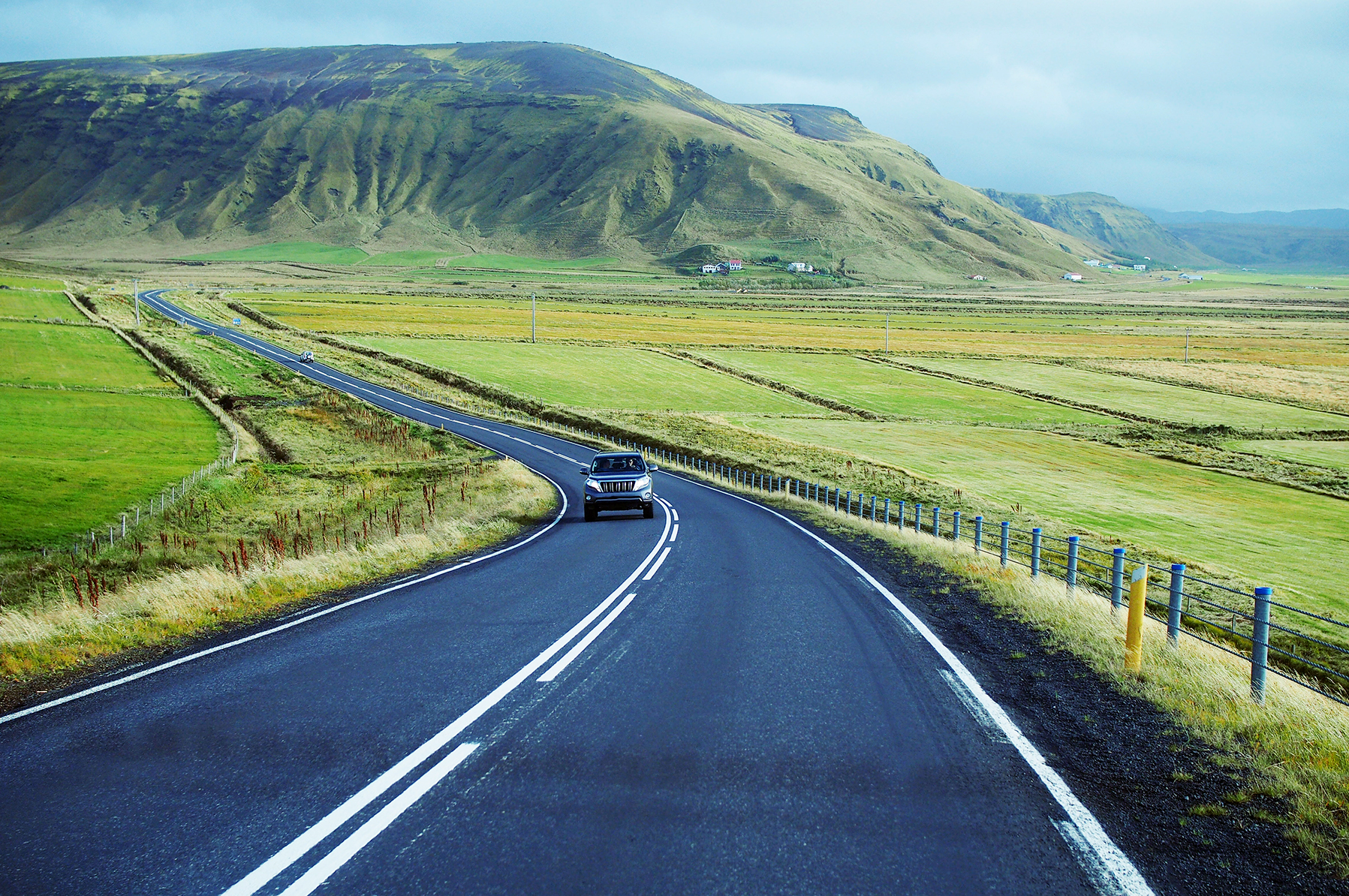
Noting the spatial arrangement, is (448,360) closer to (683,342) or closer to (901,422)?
(683,342)

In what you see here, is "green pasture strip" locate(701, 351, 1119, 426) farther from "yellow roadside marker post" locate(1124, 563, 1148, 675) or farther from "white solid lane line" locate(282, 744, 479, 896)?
"white solid lane line" locate(282, 744, 479, 896)

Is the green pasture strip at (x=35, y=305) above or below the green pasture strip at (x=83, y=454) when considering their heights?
above

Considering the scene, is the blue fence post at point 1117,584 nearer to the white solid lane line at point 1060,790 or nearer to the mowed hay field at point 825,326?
the white solid lane line at point 1060,790

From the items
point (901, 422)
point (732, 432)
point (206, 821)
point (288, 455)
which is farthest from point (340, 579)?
point (901, 422)

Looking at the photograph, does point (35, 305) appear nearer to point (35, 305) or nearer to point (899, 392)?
point (35, 305)

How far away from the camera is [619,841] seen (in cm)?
507

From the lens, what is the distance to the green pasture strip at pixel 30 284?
12769 cm

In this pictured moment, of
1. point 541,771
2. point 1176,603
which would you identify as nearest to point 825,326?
point 1176,603

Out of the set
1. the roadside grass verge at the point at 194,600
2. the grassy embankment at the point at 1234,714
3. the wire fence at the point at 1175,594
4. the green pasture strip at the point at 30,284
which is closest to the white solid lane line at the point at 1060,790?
the grassy embankment at the point at 1234,714

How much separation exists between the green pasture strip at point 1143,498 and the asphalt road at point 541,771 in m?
14.5

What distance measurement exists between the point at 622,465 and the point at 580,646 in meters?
17.3

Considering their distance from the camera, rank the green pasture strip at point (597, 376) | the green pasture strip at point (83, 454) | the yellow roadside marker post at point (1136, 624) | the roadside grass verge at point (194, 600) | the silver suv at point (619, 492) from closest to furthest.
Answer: the yellow roadside marker post at point (1136, 624), the roadside grass verge at point (194, 600), the silver suv at point (619, 492), the green pasture strip at point (83, 454), the green pasture strip at point (597, 376)

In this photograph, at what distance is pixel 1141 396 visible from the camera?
67.6 metres

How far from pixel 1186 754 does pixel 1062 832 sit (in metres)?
2.04
